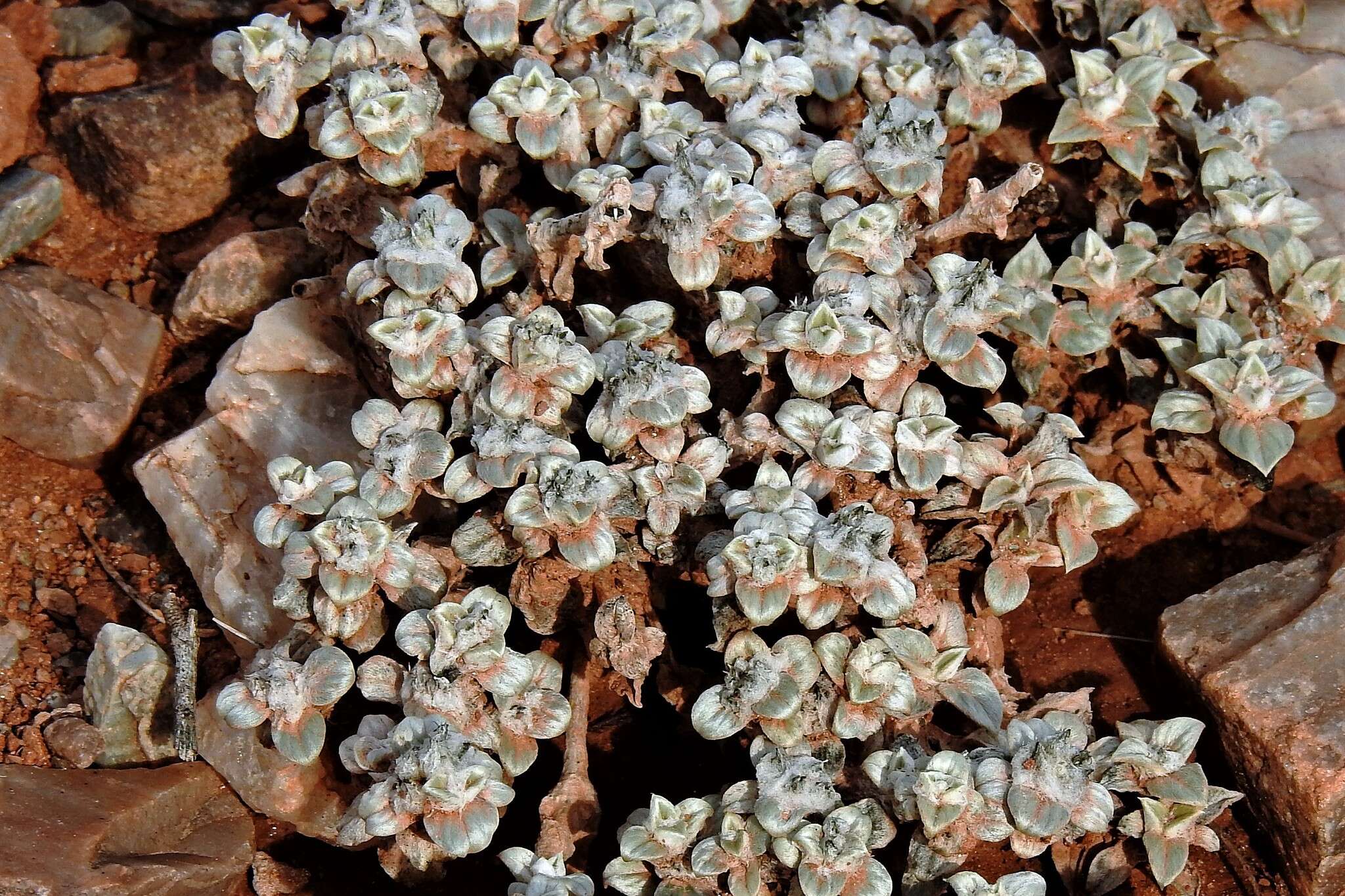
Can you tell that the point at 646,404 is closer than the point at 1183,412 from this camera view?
Yes

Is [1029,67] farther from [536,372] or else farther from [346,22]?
[346,22]

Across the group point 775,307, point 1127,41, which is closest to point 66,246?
point 775,307

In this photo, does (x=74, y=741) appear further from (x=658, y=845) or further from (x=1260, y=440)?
(x=1260, y=440)

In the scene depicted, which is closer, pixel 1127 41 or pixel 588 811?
pixel 588 811

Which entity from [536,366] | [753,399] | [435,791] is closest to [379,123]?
[536,366]

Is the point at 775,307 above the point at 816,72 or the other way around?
the other way around

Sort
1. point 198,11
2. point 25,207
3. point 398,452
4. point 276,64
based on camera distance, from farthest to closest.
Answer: point 198,11 → point 25,207 → point 276,64 → point 398,452

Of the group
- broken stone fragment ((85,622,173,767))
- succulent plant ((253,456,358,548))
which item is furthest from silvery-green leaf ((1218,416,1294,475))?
broken stone fragment ((85,622,173,767))

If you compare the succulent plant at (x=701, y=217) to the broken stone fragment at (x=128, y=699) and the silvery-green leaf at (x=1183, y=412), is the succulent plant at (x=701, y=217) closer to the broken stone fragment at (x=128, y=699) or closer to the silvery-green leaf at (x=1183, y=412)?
the silvery-green leaf at (x=1183, y=412)
